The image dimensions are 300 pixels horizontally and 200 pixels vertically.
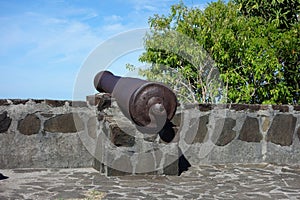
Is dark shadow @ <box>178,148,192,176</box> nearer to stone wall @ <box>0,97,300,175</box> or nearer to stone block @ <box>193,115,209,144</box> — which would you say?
stone wall @ <box>0,97,300,175</box>

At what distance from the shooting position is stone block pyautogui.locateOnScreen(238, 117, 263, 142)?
6.26 m

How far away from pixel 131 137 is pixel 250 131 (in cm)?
215

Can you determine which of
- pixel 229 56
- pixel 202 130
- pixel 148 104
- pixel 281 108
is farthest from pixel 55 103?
pixel 229 56

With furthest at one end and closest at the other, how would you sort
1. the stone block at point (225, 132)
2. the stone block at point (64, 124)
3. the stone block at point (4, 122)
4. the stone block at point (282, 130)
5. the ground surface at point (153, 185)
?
the stone block at point (282, 130), the stone block at point (225, 132), the stone block at point (64, 124), the stone block at point (4, 122), the ground surface at point (153, 185)

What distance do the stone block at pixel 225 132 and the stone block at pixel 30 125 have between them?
2410 mm

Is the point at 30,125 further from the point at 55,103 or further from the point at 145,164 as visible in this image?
the point at 145,164

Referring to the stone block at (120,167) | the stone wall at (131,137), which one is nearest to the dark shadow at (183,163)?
the stone wall at (131,137)

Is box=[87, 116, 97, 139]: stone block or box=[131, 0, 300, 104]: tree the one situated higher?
box=[131, 0, 300, 104]: tree

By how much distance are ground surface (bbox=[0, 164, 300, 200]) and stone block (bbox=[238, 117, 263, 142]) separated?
2.32 feet

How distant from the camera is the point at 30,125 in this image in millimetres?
5488

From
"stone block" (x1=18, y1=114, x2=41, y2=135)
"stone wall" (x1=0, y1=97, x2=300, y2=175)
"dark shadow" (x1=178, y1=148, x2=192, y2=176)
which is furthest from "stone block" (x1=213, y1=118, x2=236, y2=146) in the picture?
"stone block" (x1=18, y1=114, x2=41, y2=135)

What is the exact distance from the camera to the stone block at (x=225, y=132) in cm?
616

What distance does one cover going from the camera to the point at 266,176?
207 inches

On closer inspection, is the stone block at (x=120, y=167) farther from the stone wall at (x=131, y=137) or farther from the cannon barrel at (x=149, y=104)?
the cannon barrel at (x=149, y=104)
